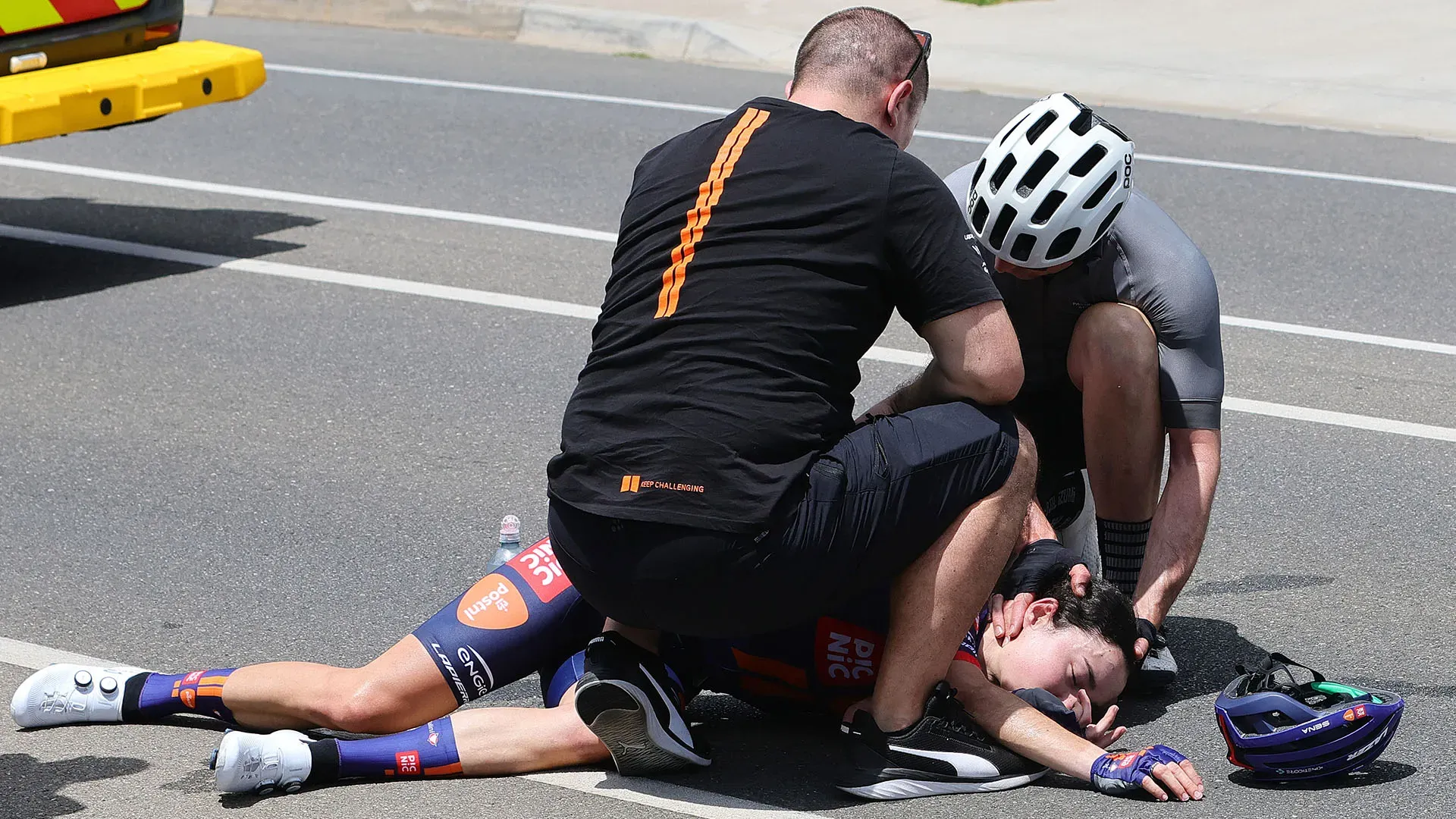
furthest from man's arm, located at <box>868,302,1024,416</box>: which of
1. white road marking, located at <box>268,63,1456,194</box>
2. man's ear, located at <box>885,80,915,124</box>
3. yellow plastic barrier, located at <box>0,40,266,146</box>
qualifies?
white road marking, located at <box>268,63,1456,194</box>

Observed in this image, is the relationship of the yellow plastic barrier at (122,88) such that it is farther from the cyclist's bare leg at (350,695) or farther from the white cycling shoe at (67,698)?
the cyclist's bare leg at (350,695)

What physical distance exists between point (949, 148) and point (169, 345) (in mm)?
4918

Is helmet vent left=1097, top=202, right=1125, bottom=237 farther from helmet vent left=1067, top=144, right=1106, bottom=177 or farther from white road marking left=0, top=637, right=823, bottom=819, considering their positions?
white road marking left=0, top=637, right=823, bottom=819

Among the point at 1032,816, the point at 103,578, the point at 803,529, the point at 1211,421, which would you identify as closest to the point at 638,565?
the point at 803,529

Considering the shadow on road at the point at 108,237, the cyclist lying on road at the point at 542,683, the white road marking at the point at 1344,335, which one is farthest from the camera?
the shadow on road at the point at 108,237

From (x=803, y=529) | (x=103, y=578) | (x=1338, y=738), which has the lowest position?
(x=103, y=578)

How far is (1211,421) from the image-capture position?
4.30 m

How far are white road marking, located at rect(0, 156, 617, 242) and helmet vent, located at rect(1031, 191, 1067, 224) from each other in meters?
4.29

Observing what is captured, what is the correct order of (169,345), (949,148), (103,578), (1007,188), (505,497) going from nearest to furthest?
(1007,188) → (103,578) → (505,497) → (169,345) → (949,148)

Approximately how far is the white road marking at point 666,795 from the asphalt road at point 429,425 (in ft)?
0.12

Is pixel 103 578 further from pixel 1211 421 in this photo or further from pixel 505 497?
pixel 1211 421

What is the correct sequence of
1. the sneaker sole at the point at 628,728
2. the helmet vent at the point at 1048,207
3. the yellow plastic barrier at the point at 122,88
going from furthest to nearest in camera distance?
the yellow plastic barrier at the point at 122,88, the helmet vent at the point at 1048,207, the sneaker sole at the point at 628,728

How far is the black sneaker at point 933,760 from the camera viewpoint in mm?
3658

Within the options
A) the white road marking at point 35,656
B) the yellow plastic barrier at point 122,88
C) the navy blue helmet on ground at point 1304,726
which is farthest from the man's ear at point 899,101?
the yellow plastic barrier at point 122,88
